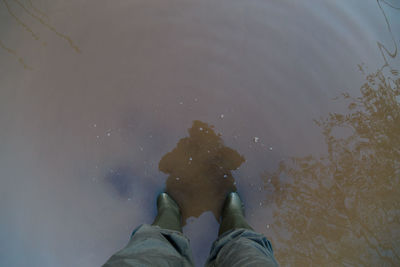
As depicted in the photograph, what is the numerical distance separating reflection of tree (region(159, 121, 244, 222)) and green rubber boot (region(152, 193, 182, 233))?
5 centimetres

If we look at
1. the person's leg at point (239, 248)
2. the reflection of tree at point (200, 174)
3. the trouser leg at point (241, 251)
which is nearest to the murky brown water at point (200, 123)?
the reflection of tree at point (200, 174)

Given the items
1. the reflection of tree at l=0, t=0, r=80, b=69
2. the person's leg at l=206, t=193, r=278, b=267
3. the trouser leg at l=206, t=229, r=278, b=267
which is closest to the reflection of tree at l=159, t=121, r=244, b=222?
the person's leg at l=206, t=193, r=278, b=267

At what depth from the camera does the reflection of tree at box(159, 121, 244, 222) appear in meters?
1.31

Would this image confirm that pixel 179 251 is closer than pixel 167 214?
Yes

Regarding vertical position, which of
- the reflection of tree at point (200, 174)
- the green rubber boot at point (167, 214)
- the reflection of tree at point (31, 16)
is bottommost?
the green rubber boot at point (167, 214)

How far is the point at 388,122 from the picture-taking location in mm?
1335

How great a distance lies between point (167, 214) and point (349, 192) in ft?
2.96

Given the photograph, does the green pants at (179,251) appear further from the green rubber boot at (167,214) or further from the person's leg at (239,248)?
the green rubber boot at (167,214)

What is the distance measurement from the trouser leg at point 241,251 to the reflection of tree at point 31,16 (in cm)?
122

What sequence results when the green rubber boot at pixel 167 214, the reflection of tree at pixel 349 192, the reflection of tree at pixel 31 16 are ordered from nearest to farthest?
the green rubber boot at pixel 167 214 → the reflection of tree at pixel 349 192 → the reflection of tree at pixel 31 16

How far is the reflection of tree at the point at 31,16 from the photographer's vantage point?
4.52ft

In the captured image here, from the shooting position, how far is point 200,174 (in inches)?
51.4

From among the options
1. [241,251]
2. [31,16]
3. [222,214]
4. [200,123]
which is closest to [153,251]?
[241,251]

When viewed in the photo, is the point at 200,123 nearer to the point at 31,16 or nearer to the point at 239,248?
the point at 239,248
